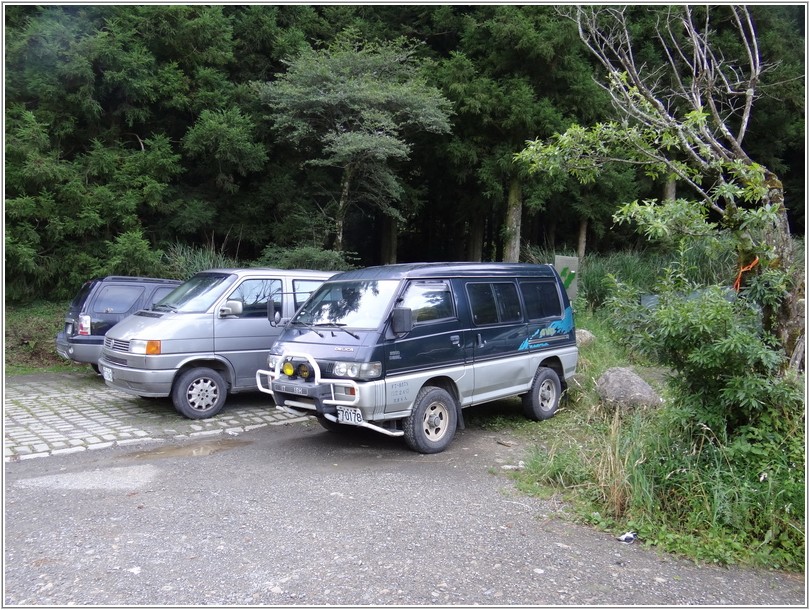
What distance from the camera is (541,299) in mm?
8758

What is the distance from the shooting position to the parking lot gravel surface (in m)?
3.80

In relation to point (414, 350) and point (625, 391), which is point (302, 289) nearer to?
point (414, 350)

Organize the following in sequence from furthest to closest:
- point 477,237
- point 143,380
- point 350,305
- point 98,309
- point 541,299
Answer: point 477,237 < point 98,309 < point 541,299 < point 143,380 < point 350,305

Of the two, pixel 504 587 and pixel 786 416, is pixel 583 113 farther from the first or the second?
pixel 504 587

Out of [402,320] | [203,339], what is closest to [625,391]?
[402,320]

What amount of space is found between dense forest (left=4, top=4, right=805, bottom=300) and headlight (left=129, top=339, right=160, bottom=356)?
6.40 m

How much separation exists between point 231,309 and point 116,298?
3247 mm

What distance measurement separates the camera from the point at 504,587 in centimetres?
386

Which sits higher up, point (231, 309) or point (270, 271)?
point (270, 271)

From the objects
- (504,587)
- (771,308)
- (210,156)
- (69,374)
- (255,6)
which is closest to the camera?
(504,587)

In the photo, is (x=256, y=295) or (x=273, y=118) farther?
(x=273, y=118)

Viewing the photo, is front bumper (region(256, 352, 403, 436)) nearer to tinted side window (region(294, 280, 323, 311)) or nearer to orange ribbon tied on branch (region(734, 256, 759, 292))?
tinted side window (region(294, 280, 323, 311))

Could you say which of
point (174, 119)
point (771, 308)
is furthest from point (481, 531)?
point (174, 119)

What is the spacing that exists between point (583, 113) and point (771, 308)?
508 inches
